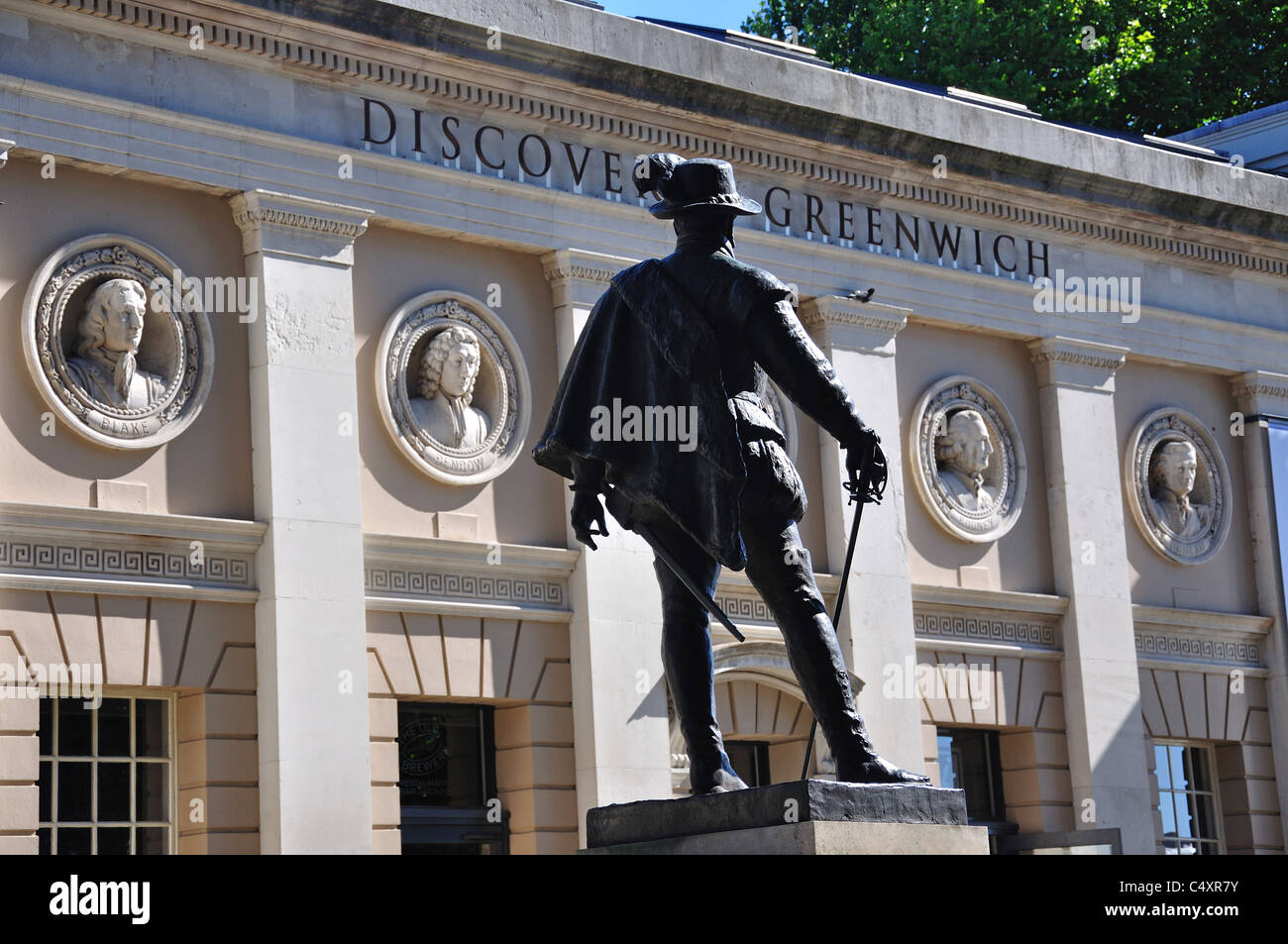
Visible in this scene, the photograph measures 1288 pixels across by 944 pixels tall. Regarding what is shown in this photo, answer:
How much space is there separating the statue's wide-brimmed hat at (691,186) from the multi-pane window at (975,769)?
1268 centimetres

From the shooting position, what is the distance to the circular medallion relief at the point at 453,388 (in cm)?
1806

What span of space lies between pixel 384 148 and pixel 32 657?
5.43 m

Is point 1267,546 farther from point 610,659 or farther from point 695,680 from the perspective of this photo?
point 695,680

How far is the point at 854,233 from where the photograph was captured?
70.6 feet

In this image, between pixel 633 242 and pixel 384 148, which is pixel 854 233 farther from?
pixel 384 148

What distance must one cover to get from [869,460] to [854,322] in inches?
474

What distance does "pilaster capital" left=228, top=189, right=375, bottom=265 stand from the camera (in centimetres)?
1728

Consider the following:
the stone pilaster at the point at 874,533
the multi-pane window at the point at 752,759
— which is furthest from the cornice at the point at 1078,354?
the multi-pane window at the point at 752,759

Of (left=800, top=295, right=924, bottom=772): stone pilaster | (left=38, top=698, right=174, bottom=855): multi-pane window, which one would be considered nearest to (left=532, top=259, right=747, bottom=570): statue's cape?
(left=38, top=698, right=174, bottom=855): multi-pane window

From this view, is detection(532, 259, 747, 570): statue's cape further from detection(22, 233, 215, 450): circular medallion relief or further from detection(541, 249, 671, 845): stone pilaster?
detection(541, 249, 671, 845): stone pilaster

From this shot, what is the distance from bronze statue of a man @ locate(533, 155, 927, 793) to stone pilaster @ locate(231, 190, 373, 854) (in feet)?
25.2

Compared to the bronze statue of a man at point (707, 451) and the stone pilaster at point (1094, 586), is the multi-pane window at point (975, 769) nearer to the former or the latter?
the stone pilaster at point (1094, 586)
